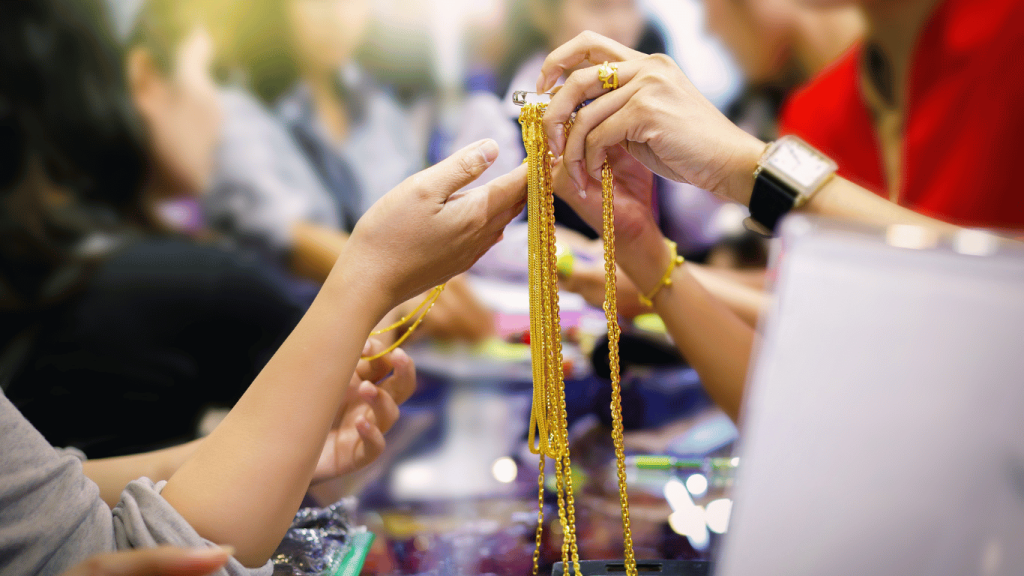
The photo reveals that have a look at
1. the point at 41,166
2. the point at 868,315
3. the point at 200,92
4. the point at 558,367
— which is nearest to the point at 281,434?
the point at 558,367

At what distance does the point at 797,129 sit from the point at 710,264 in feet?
1.75

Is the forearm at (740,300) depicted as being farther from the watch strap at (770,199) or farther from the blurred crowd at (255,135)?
the watch strap at (770,199)

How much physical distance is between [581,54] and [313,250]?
62.7 inches

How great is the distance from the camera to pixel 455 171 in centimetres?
70

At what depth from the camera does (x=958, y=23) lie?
1.34 metres

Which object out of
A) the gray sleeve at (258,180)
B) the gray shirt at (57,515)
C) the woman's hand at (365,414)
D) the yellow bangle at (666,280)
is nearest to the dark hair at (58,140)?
the gray sleeve at (258,180)

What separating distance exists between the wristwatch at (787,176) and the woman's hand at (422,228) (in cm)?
33

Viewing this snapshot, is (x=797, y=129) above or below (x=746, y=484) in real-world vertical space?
above

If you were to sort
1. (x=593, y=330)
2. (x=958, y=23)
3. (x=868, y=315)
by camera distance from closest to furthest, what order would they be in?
(x=868, y=315), (x=958, y=23), (x=593, y=330)

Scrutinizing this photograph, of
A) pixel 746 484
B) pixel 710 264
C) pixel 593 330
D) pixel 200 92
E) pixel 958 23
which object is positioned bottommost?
pixel 746 484

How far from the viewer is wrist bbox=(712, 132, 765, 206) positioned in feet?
2.37

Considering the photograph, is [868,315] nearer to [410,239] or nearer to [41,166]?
[410,239]

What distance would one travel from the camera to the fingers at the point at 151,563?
1.48ft

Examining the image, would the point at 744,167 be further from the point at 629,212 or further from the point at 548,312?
the point at 548,312
